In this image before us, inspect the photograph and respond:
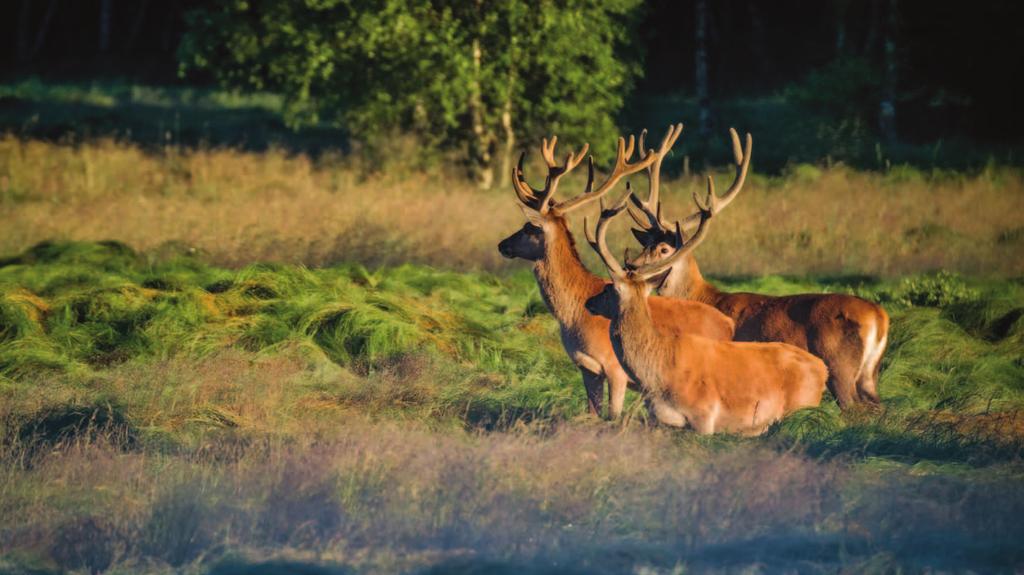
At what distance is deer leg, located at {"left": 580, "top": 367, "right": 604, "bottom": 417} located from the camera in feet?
29.6

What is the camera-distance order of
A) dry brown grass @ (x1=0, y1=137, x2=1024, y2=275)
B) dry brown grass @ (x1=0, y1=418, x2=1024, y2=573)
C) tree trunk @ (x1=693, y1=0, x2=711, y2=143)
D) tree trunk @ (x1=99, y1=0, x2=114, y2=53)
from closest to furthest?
dry brown grass @ (x1=0, y1=418, x2=1024, y2=573), dry brown grass @ (x1=0, y1=137, x2=1024, y2=275), tree trunk @ (x1=693, y1=0, x2=711, y2=143), tree trunk @ (x1=99, y1=0, x2=114, y2=53)

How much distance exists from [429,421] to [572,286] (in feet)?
5.00

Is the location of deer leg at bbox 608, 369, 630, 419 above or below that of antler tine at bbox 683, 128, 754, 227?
below

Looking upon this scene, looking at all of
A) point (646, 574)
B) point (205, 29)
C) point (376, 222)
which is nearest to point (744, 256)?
point (376, 222)

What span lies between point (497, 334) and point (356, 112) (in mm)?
12550

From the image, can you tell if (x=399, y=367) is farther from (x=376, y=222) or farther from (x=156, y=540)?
(x=376, y=222)

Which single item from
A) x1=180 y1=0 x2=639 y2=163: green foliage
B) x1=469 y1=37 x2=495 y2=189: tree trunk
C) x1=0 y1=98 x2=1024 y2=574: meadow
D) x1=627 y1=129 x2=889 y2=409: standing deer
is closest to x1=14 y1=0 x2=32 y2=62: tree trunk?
x1=180 y1=0 x2=639 y2=163: green foliage

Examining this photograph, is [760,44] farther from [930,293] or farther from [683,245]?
[683,245]

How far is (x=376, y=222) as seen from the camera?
17406 mm

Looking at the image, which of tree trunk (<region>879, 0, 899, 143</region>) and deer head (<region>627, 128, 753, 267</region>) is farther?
tree trunk (<region>879, 0, 899, 143</region>)

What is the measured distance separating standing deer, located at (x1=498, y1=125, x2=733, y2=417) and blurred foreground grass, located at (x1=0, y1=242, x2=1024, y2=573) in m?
0.42

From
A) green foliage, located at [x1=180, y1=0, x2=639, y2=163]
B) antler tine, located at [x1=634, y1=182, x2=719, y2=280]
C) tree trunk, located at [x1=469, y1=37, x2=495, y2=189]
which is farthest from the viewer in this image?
tree trunk, located at [x1=469, y1=37, x2=495, y2=189]

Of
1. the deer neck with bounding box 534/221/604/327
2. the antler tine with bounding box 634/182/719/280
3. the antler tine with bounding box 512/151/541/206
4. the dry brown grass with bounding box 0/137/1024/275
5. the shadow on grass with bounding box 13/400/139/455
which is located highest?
the antler tine with bounding box 512/151/541/206

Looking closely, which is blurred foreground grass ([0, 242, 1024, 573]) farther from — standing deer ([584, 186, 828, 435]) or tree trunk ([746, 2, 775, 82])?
tree trunk ([746, 2, 775, 82])
